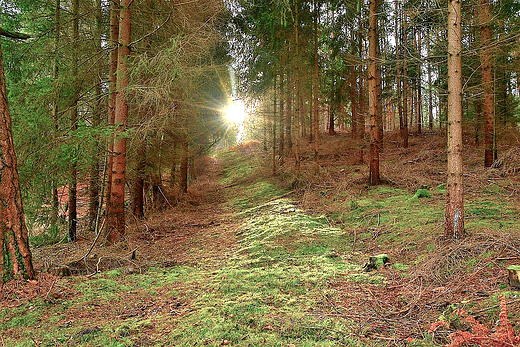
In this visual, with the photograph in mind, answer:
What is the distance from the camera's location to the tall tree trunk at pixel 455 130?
4805mm

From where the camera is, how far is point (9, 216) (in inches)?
171

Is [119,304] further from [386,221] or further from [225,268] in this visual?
[386,221]

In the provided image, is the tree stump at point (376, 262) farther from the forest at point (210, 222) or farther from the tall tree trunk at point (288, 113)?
the tall tree trunk at point (288, 113)

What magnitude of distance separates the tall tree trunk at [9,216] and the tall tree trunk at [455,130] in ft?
21.5

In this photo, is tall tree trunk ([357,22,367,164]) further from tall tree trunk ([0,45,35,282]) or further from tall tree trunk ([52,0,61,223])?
tall tree trunk ([0,45,35,282])

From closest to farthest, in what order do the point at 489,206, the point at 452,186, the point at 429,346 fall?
1. the point at 429,346
2. the point at 452,186
3. the point at 489,206

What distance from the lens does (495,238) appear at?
429 centimetres

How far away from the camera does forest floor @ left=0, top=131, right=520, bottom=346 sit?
310 cm

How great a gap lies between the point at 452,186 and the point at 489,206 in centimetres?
250

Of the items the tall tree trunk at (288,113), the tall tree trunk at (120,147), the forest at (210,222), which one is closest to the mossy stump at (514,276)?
the forest at (210,222)

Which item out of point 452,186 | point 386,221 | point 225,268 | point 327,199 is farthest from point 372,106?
point 225,268

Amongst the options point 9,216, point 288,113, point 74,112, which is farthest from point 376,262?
point 288,113

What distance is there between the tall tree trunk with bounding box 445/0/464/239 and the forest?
21 mm


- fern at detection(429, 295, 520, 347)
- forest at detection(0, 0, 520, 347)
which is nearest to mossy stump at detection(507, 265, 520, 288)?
forest at detection(0, 0, 520, 347)
